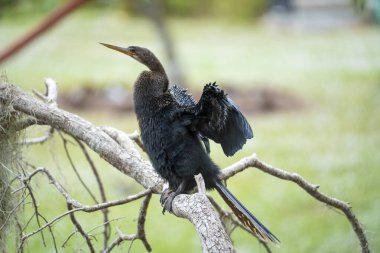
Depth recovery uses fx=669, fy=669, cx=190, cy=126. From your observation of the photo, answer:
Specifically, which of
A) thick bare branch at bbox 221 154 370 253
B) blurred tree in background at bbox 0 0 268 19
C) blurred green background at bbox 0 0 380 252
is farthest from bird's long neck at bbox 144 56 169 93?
blurred tree in background at bbox 0 0 268 19

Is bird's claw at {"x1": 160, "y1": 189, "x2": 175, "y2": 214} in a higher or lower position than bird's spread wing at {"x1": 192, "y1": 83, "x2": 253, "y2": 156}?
lower

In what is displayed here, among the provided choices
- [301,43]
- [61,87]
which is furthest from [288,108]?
[301,43]

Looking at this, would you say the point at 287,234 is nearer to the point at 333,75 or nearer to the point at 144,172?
the point at 144,172

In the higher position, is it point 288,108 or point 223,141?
point 288,108

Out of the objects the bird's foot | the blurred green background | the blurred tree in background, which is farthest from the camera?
the blurred tree in background

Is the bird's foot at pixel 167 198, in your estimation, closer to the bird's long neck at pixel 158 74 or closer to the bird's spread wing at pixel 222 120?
the bird's spread wing at pixel 222 120

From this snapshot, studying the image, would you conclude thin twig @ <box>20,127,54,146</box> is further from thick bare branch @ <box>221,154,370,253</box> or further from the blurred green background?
thick bare branch @ <box>221,154,370,253</box>

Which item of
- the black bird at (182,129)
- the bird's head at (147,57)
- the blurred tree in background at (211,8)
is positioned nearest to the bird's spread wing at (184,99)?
the black bird at (182,129)

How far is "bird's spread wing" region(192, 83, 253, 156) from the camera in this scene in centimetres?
203

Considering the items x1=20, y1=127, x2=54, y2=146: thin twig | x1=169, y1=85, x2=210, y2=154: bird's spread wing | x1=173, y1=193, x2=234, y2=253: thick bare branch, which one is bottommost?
x1=173, y1=193, x2=234, y2=253: thick bare branch

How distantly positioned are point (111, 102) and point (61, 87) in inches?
34.8

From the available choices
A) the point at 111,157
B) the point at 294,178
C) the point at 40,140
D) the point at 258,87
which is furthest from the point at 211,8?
the point at 111,157

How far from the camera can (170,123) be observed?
2.24m

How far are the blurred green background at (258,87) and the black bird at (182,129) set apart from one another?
248 millimetres
